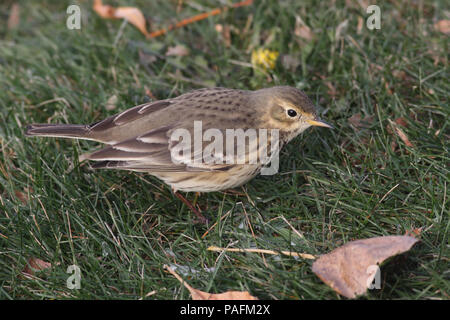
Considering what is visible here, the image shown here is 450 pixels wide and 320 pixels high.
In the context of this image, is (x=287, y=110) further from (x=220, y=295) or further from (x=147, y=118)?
(x=220, y=295)

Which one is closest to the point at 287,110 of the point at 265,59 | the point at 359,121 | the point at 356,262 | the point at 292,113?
the point at 292,113

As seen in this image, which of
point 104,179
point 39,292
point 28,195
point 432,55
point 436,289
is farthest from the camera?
point 432,55

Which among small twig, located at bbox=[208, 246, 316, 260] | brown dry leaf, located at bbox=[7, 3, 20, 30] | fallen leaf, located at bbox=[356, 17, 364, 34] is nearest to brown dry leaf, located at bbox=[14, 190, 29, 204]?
small twig, located at bbox=[208, 246, 316, 260]

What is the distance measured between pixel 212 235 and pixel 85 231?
99 cm

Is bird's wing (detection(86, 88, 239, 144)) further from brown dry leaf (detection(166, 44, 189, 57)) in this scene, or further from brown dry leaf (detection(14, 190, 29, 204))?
brown dry leaf (detection(166, 44, 189, 57))

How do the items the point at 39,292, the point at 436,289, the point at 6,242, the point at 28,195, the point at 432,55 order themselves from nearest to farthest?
1. the point at 436,289
2. the point at 39,292
3. the point at 6,242
4. the point at 28,195
5. the point at 432,55

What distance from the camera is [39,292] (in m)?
3.97

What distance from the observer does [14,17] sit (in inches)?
304

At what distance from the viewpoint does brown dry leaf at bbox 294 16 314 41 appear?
20.3ft

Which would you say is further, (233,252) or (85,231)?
(85,231)

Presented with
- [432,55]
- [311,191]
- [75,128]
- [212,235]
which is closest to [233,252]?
[212,235]

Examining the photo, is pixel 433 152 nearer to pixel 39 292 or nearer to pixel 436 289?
pixel 436 289
